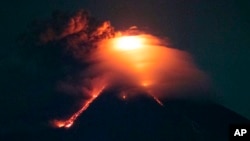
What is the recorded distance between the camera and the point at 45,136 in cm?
12888

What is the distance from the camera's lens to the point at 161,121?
135375 mm

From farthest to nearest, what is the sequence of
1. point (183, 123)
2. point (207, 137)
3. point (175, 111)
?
1. point (175, 111)
2. point (183, 123)
3. point (207, 137)

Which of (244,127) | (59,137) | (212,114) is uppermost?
(212,114)

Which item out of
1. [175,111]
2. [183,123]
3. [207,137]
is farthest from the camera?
[175,111]

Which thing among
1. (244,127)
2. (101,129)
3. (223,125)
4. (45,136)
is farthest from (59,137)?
(244,127)

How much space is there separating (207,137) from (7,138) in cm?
4285

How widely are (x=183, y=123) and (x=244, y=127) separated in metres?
103

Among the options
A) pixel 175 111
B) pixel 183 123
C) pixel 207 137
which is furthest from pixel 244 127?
pixel 175 111

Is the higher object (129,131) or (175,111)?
(175,111)

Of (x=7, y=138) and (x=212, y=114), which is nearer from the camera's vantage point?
(x=7, y=138)

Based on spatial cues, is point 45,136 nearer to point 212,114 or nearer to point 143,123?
point 143,123

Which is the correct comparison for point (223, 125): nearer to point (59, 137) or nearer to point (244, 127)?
point (59, 137)

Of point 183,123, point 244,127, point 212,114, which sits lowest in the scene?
point 244,127

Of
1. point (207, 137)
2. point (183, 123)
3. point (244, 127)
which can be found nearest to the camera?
point (244, 127)
